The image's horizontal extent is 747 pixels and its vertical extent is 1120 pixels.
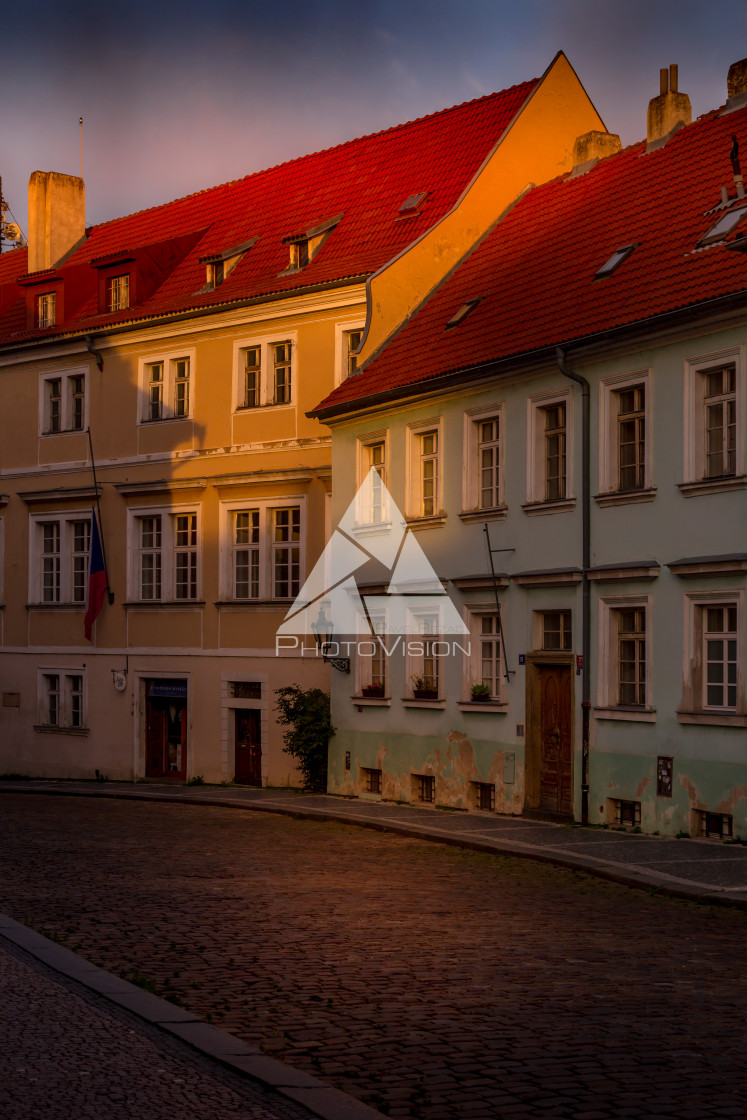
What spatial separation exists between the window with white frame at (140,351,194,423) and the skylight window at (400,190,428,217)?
588 cm

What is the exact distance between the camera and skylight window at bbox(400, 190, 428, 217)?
3187cm

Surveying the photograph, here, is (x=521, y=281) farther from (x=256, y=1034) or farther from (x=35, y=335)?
(x=256, y=1034)

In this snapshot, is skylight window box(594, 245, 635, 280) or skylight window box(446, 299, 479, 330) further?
skylight window box(446, 299, 479, 330)

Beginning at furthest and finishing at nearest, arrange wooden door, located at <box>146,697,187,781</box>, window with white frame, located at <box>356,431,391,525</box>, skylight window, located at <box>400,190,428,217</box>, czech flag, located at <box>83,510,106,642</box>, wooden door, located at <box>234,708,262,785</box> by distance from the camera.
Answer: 1. czech flag, located at <box>83,510,106,642</box>
2. wooden door, located at <box>146,697,187,781</box>
3. wooden door, located at <box>234,708,262,785</box>
4. skylight window, located at <box>400,190,428,217</box>
5. window with white frame, located at <box>356,431,391,525</box>

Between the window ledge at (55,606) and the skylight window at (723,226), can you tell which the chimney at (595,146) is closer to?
the skylight window at (723,226)

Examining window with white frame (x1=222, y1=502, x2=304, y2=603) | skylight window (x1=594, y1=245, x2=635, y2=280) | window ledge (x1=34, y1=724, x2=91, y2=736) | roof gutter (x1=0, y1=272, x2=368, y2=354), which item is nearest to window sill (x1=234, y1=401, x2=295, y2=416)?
window with white frame (x1=222, y1=502, x2=304, y2=603)

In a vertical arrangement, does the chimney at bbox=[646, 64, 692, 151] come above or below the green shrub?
above

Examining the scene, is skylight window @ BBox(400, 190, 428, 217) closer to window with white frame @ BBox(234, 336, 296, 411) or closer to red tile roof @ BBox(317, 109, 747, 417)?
red tile roof @ BBox(317, 109, 747, 417)

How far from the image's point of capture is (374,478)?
2872 centimetres

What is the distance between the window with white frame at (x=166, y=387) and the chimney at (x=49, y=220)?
8.76 meters

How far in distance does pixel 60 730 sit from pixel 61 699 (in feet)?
2.60

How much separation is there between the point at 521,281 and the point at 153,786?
14413 millimetres

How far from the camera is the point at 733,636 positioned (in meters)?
19.6

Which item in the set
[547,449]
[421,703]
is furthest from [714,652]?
[421,703]
